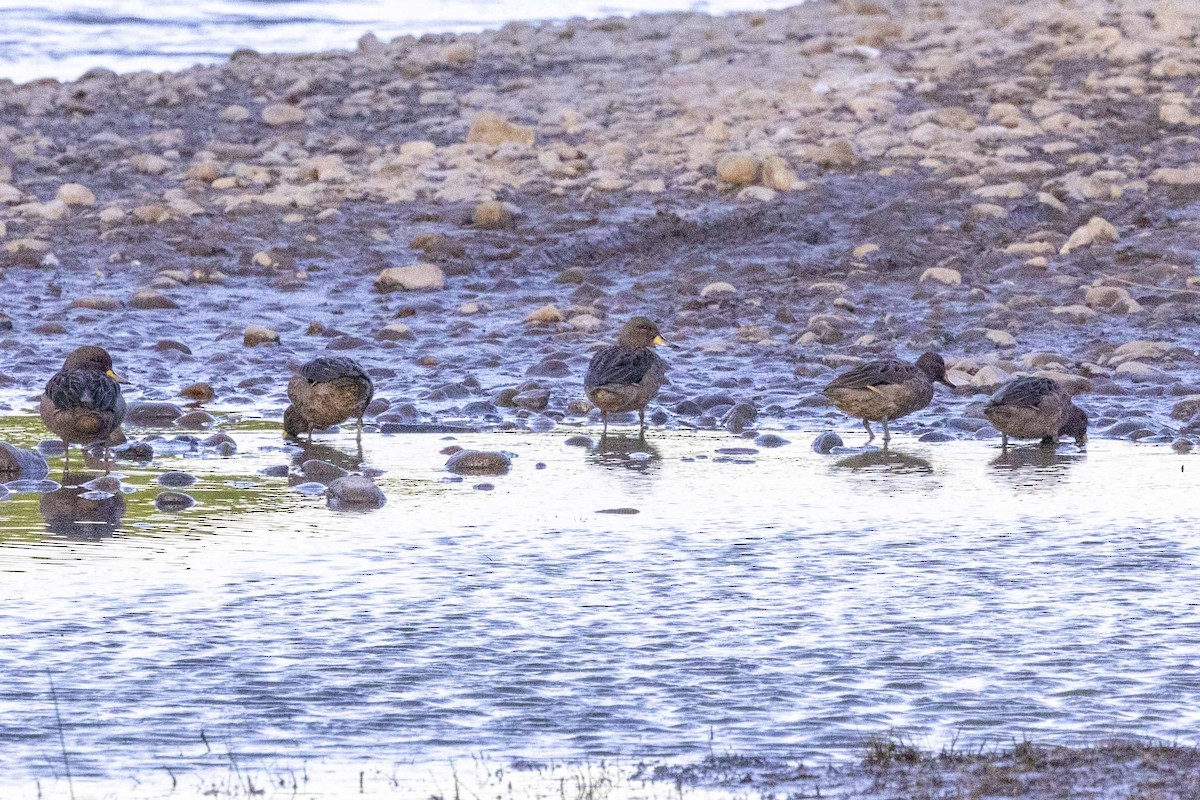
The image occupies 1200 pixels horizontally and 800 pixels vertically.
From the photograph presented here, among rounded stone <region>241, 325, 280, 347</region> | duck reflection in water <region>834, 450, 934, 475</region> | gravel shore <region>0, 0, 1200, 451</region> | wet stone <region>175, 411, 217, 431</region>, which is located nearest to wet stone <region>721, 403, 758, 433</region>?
gravel shore <region>0, 0, 1200, 451</region>

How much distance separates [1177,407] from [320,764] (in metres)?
6.93

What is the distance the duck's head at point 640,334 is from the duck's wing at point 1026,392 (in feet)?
8.20

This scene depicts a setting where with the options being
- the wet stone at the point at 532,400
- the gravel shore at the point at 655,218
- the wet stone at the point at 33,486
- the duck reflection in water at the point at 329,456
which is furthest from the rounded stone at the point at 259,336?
the wet stone at the point at 33,486

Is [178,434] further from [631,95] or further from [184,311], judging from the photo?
[631,95]

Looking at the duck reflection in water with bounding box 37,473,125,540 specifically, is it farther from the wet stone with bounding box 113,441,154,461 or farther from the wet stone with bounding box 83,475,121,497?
the wet stone with bounding box 113,441,154,461

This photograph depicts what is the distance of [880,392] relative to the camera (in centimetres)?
995

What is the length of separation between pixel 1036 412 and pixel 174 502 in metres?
4.46

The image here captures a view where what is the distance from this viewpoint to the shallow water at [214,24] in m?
31.0

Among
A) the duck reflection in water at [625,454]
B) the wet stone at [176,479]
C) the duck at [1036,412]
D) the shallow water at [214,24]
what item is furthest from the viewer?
the shallow water at [214,24]

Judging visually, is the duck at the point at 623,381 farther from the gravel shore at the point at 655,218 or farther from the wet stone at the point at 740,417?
the wet stone at the point at 740,417

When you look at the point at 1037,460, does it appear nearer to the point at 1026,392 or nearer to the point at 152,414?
the point at 1026,392

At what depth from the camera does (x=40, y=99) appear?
21.0 meters

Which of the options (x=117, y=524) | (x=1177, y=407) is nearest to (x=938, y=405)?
(x=1177, y=407)

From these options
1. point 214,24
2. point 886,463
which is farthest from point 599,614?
point 214,24
